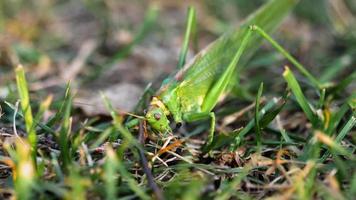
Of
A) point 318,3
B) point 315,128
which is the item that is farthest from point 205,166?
point 318,3

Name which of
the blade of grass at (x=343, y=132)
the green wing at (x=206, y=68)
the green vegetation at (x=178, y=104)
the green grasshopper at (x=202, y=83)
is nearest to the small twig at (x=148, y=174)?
the green vegetation at (x=178, y=104)

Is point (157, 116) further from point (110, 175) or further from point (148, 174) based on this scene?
point (110, 175)

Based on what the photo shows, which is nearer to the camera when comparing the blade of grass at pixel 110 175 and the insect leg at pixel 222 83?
the blade of grass at pixel 110 175

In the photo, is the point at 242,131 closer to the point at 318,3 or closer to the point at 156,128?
the point at 156,128

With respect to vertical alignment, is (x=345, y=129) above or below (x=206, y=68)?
below

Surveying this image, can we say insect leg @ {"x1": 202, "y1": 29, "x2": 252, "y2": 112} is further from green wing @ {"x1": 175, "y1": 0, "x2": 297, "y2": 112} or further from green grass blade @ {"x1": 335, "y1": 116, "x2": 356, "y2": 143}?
green grass blade @ {"x1": 335, "y1": 116, "x2": 356, "y2": 143}

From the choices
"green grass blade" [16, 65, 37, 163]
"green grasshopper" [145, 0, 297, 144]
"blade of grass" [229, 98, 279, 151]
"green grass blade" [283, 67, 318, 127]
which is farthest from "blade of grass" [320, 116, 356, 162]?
"green grass blade" [16, 65, 37, 163]

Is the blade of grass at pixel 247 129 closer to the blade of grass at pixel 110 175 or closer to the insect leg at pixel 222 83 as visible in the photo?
the insect leg at pixel 222 83

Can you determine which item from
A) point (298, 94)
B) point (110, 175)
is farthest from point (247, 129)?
point (110, 175)
